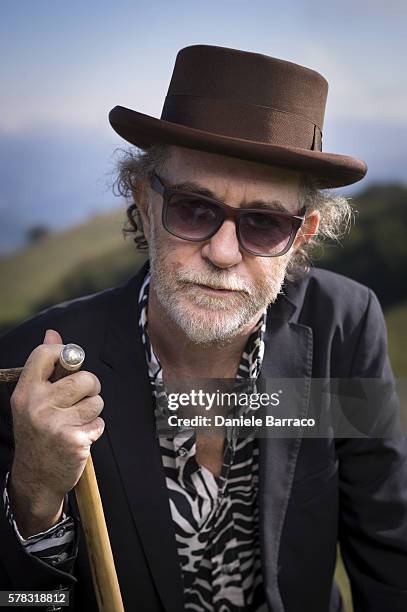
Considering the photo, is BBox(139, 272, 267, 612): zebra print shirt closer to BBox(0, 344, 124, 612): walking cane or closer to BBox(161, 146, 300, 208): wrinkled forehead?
BBox(0, 344, 124, 612): walking cane

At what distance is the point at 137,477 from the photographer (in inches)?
81.1

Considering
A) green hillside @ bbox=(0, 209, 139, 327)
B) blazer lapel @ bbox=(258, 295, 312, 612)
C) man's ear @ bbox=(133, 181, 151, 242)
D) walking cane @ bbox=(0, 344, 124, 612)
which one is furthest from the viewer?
green hillside @ bbox=(0, 209, 139, 327)

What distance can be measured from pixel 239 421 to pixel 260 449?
0.13m

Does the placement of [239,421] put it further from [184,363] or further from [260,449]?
[184,363]

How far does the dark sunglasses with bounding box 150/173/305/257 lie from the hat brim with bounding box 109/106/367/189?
142mm

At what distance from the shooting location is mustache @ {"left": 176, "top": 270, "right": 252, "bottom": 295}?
6.45 feet

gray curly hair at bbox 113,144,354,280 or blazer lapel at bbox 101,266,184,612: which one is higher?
gray curly hair at bbox 113,144,354,280

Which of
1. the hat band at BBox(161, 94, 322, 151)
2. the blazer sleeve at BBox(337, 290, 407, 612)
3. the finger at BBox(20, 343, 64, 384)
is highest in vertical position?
the hat band at BBox(161, 94, 322, 151)

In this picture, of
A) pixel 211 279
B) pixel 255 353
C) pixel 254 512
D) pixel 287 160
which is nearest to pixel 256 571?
pixel 254 512

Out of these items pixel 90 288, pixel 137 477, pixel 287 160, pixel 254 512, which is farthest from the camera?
pixel 90 288

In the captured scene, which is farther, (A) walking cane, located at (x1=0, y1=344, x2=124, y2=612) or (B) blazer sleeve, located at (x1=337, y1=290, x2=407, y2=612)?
(B) blazer sleeve, located at (x1=337, y1=290, x2=407, y2=612)

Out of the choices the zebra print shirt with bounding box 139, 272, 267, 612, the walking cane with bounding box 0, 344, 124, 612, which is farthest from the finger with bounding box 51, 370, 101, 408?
the zebra print shirt with bounding box 139, 272, 267, 612

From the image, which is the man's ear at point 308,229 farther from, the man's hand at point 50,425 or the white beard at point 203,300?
the man's hand at point 50,425

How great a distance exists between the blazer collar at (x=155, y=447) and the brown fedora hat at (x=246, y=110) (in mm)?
598
